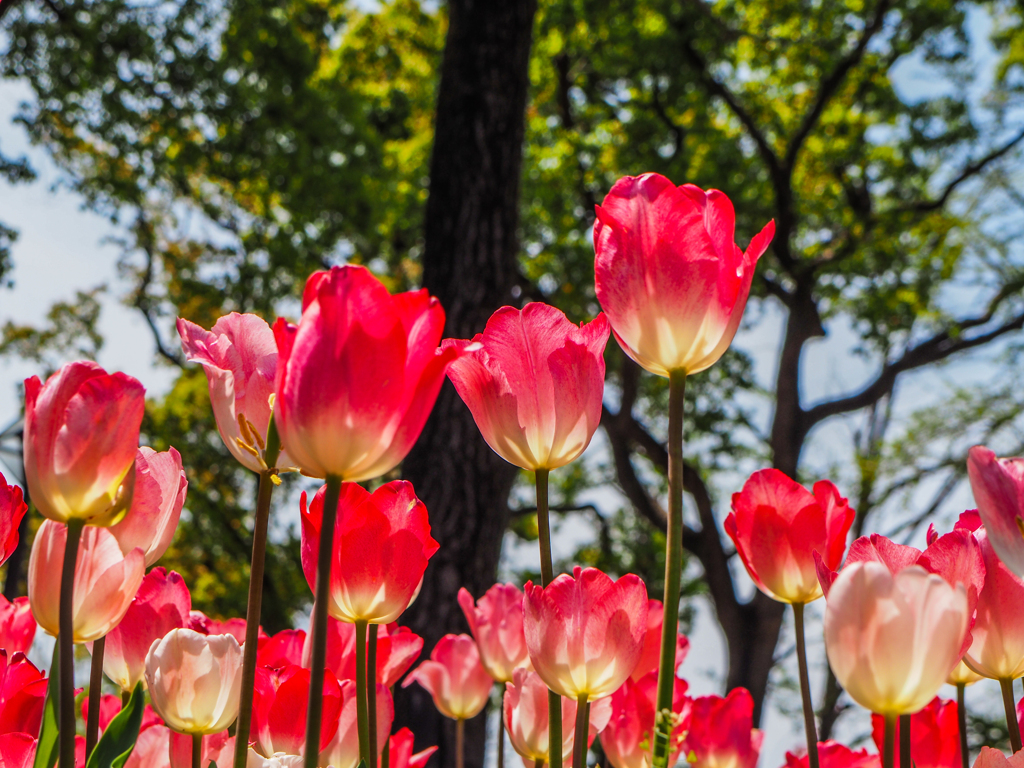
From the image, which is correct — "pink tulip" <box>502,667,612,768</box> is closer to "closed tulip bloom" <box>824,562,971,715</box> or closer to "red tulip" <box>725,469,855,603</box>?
"red tulip" <box>725,469,855,603</box>

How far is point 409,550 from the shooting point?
17.6 inches

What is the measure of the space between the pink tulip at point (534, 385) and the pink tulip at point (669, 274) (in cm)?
3

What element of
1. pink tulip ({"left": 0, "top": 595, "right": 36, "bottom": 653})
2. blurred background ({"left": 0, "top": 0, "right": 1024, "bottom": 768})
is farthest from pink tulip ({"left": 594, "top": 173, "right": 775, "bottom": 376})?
blurred background ({"left": 0, "top": 0, "right": 1024, "bottom": 768})

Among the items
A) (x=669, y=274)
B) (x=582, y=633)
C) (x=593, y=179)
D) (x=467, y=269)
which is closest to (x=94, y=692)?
(x=582, y=633)

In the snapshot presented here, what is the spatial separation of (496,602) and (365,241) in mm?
7381

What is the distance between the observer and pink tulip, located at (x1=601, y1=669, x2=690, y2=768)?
0.54 metres

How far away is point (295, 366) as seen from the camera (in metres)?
0.30

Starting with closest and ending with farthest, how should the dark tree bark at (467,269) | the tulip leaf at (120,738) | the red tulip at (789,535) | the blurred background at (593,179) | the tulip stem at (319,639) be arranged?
the tulip stem at (319,639) → the tulip leaf at (120,738) → the red tulip at (789,535) → the dark tree bark at (467,269) → the blurred background at (593,179)

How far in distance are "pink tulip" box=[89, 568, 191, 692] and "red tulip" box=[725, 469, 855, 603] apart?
365 millimetres

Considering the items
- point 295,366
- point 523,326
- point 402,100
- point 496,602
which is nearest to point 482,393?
point 523,326

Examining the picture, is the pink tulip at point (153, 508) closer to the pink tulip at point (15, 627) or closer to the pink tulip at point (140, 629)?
the pink tulip at point (140, 629)

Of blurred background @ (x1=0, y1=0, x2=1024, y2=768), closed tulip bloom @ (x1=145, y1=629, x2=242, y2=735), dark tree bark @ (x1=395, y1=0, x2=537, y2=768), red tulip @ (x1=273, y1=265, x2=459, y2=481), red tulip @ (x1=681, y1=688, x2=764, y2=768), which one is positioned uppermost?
blurred background @ (x1=0, y1=0, x2=1024, y2=768)

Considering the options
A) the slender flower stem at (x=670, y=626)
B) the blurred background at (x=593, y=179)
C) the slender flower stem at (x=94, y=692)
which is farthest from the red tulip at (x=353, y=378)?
the blurred background at (x=593, y=179)

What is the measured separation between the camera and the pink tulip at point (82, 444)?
0.32 m
